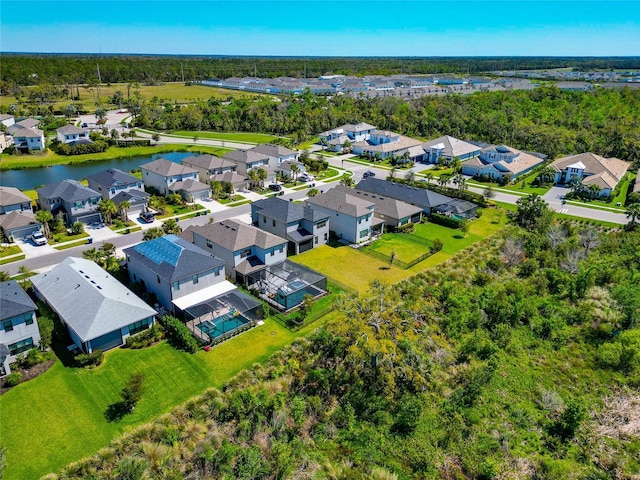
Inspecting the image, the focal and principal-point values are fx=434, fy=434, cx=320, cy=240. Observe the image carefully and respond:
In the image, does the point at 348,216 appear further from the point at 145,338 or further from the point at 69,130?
the point at 69,130

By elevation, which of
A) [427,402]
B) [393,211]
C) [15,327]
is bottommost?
[427,402]

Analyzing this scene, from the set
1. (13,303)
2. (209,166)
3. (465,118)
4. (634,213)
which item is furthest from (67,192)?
(465,118)

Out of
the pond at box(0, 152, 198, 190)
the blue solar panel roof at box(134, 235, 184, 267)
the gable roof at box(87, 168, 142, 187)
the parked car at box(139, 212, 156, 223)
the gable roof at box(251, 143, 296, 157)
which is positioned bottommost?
the parked car at box(139, 212, 156, 223)

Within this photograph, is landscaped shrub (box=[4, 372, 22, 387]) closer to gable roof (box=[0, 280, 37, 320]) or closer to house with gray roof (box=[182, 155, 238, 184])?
gable roof (box=[0, 280, 37, 320])

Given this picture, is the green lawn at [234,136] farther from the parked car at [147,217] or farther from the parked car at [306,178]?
the parked car at [147,217]

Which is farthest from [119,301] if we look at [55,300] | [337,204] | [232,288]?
[337,204]

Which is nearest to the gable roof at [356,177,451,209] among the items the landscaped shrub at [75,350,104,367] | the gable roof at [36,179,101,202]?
the gable roof at [36,179,101,202]
